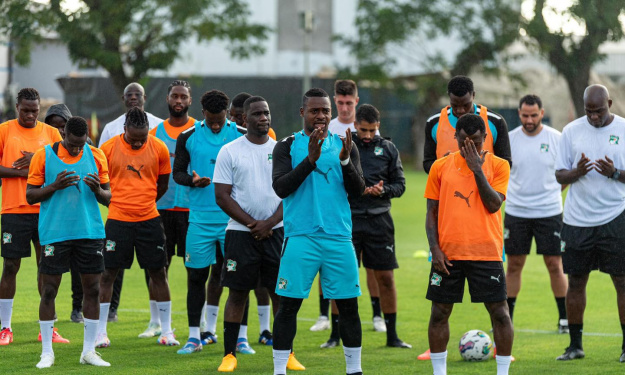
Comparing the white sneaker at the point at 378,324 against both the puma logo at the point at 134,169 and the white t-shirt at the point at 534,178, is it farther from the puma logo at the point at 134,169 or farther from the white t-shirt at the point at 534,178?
the puma logo at the point at 134,169

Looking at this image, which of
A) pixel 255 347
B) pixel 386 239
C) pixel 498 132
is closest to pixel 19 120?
pixel 255 347

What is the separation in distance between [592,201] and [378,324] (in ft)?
9.85

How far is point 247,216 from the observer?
846 centimetres

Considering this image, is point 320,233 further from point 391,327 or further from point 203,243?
point 391,327

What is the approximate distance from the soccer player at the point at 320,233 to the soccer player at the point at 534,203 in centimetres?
357

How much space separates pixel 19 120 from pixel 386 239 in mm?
4063

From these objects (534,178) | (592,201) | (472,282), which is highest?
(534,178)

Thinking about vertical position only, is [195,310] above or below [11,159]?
below

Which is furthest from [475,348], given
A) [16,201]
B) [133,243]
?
[16,201]

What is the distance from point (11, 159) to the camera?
9703mm

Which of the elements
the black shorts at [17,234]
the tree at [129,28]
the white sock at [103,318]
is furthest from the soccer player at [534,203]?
the tree at [129,28]

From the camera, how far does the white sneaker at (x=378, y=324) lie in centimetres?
1084

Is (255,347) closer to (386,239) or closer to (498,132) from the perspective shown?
(386,239)

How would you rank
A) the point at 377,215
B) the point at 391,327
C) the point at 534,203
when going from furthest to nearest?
the point at 534,203 → the point at 377,215 → the point at 391,327
